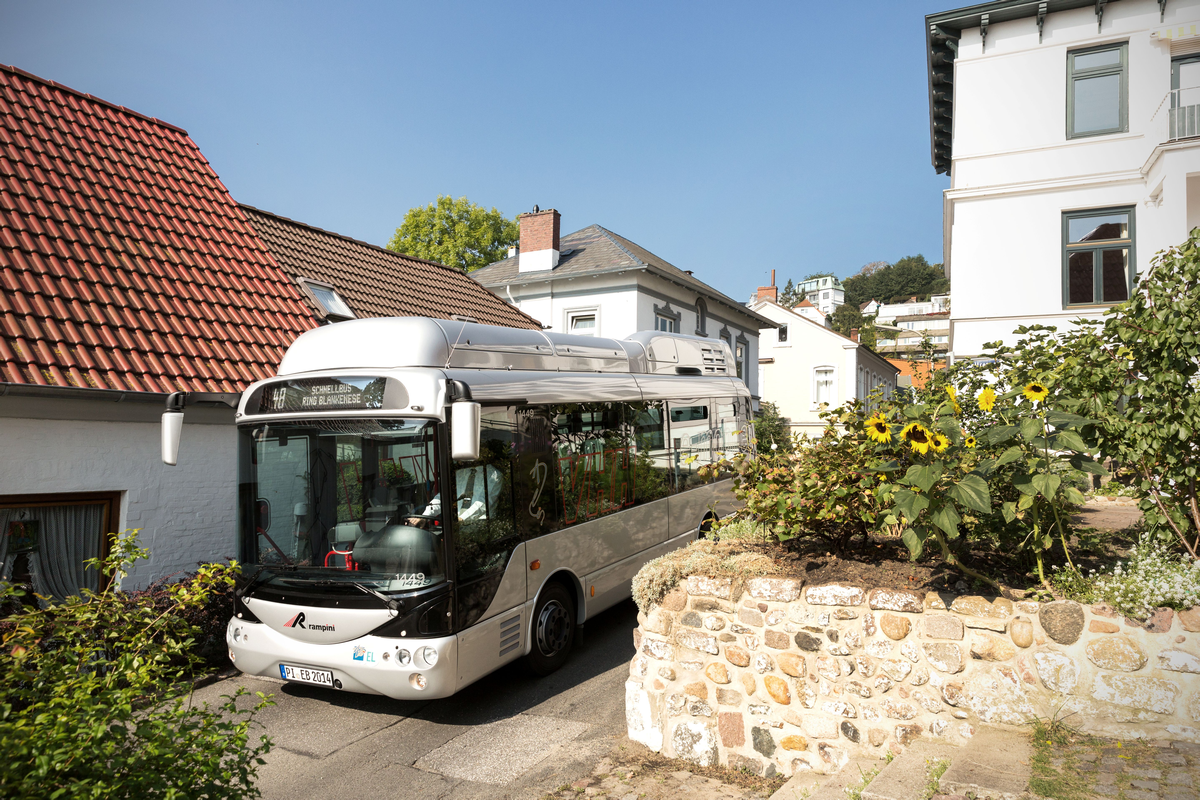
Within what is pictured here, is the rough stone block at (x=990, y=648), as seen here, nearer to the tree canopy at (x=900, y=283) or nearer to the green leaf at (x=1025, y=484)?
the green leaf at (x=1025, y=484)

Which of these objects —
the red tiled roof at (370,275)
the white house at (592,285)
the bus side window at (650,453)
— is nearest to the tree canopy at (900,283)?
the white house at (592,285)

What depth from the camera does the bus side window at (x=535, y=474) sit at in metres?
6.42

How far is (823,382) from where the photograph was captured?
3722 cm

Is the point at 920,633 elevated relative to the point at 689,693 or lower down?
elevated

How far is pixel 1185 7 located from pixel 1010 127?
3.74m

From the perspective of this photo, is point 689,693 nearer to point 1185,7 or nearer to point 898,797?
point 898,797

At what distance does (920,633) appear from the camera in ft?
13.1

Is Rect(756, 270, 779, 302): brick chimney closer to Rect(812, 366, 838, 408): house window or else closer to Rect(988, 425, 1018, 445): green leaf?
Rect(812, 366, 838, 408): house window

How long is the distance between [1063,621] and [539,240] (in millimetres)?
20970

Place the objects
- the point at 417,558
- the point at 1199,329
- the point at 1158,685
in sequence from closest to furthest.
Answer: the point at 1158,685
the point at 1199,329
the point at 417,558

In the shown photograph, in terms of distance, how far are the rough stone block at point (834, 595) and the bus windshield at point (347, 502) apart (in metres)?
2.67

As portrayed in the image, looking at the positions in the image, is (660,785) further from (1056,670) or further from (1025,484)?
(1025,484)

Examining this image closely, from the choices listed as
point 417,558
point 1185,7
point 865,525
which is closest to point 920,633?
point 865,525

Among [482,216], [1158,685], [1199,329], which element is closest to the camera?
[1158,685]
